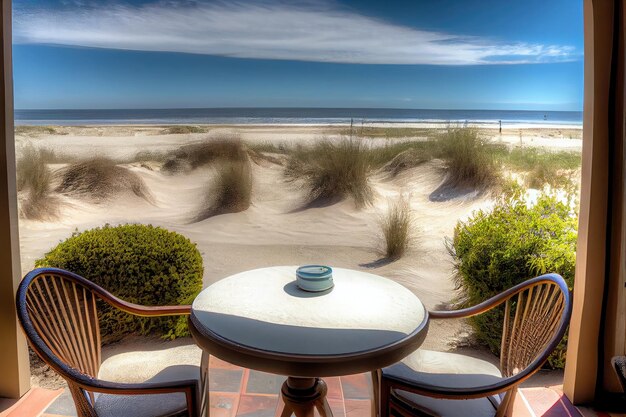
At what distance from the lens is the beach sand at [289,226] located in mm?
4695

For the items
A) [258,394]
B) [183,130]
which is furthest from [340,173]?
[183,130]

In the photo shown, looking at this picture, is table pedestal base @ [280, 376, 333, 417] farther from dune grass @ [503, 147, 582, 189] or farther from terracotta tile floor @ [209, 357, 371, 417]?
dune grass @ [503, 147, 582, 189]

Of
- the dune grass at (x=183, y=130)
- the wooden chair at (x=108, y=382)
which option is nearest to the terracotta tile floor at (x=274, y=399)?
the wooden chair at (x=108, y=382)

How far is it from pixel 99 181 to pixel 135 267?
268 inches

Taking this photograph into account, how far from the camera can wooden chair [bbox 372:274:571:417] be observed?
128 cm

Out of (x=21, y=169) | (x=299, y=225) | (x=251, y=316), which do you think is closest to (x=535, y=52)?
(x=299, y=225)

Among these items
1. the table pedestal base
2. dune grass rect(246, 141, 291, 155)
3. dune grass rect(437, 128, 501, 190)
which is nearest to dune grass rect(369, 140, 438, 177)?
dune grass rect(437, 128, 501, 190)

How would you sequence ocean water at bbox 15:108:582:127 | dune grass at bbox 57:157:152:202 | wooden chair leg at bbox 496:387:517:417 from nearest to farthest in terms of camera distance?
wooden chair leg at bbox 496:387:517:417 → dune grass at bbox 57:157:152:202 → ocean water at bbox 15:108:582:127

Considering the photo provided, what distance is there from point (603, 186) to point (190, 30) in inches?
787

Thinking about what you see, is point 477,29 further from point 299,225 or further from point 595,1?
point 595,1

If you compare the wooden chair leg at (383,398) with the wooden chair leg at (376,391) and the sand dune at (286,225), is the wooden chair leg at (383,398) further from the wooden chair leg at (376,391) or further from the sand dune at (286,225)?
the sand dune at (286,225)

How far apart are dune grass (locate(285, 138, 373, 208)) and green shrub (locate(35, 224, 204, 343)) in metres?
4.41

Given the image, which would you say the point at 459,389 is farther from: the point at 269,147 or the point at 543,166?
the point at 269,147

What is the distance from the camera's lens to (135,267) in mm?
2521
